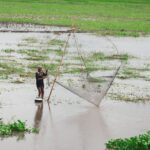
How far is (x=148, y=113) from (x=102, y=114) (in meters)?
1.82

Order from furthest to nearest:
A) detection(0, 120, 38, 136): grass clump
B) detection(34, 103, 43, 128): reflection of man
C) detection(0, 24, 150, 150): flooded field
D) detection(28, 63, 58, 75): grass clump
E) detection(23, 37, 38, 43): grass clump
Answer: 1. detection(23, 37, 38, 43): grass clump
2. detection(28, 63, 58, 75): grass clump
3. detection(34, 103, 43, 128): reflection of man
4. detection(0, 24, 150, 150): flooded field
5. detection(0, 120, 38, 136): grass clump

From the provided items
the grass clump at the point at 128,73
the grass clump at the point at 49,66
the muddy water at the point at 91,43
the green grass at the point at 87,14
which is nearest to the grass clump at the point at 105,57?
the muddy water at the point at 91,43

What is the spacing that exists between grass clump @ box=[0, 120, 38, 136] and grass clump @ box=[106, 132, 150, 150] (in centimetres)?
273

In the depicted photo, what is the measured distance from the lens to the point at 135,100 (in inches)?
881

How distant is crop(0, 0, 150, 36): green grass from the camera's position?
51625mm

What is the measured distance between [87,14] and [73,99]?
4155 centimetres

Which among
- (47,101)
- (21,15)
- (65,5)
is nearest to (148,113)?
(47,101)

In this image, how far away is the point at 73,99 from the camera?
22109 mm

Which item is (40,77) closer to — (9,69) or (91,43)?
(9,69)

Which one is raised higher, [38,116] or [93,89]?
[93,89]

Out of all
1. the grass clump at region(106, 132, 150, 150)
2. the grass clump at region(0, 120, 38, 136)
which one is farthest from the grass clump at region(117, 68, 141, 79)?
the grass clump at region(106, 132, 150, 150)

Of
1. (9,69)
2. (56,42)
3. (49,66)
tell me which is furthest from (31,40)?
(9,69)

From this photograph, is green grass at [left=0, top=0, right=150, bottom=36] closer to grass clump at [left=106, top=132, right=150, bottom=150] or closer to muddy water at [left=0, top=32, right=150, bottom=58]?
muddy water at [left=0, top=32, right=150, bottom=58]

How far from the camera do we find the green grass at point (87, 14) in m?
51.6
